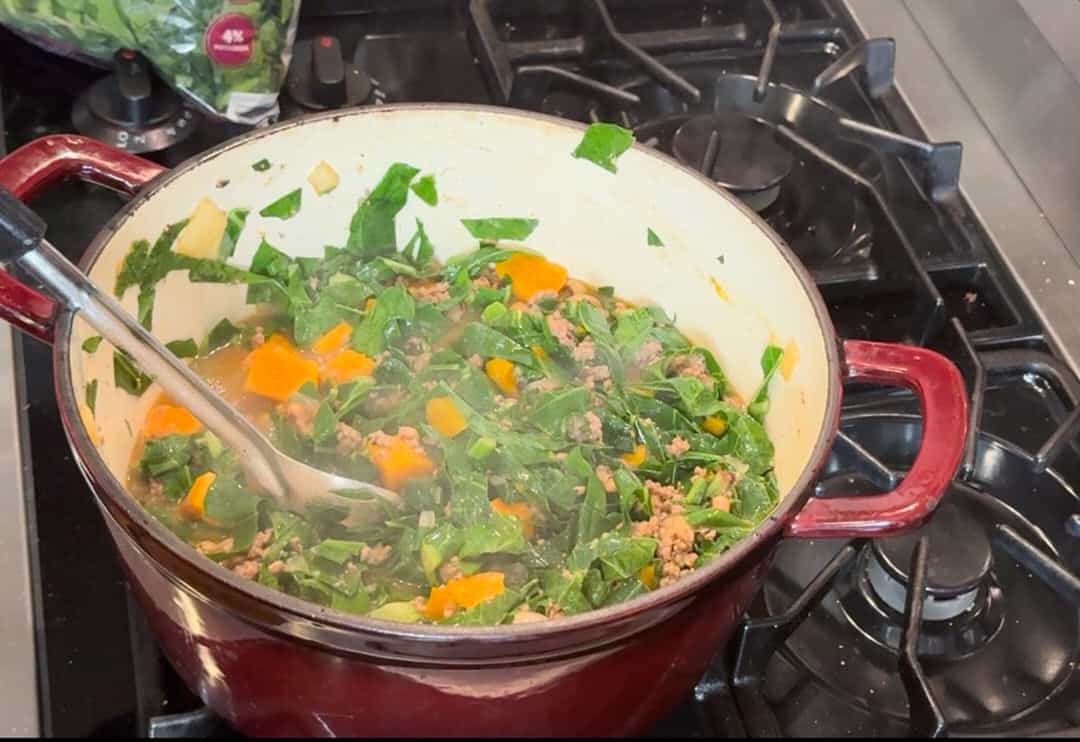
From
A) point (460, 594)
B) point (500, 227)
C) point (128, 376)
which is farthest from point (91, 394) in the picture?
point (500, 227)

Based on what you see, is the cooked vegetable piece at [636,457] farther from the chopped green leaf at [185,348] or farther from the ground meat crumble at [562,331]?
the chopped green leaf at [185,348]

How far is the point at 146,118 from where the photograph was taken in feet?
3.50

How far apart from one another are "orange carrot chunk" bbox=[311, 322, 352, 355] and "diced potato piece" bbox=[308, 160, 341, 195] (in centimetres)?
11

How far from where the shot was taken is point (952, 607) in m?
0.82

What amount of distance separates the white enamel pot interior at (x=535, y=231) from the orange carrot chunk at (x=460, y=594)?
22 cm

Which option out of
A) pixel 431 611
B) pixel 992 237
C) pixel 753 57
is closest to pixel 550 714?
pixel 431 611

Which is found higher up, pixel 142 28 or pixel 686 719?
pixel 142 28

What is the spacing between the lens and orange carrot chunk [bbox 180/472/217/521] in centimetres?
81

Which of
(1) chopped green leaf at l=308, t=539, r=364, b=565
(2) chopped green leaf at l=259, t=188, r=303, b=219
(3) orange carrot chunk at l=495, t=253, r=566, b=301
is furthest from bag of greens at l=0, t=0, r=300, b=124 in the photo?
(1) chopped green leaf at l=308, t=539, r=364, b=565

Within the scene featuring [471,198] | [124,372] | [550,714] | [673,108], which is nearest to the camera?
[550,714]

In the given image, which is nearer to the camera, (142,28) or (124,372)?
(124,372)

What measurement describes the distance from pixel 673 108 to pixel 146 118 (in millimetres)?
484

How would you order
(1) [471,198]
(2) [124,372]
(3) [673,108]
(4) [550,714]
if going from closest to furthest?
(4) [550,714] → (2) [124,372] → (1) [471,198] → (3) [673,108]

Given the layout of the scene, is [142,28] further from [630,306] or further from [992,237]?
[992,237]
